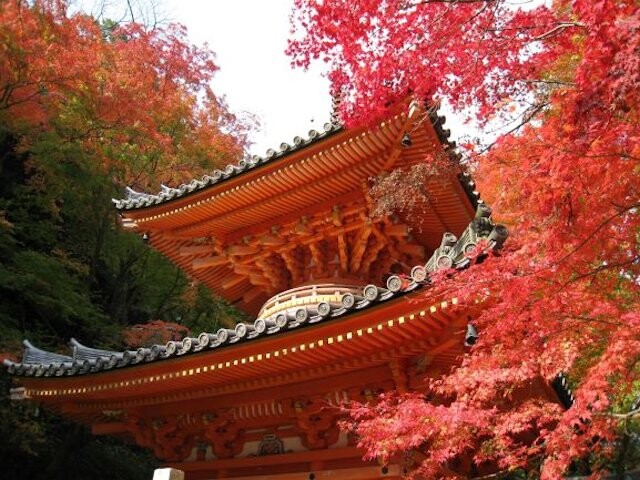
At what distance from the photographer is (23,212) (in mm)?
14688

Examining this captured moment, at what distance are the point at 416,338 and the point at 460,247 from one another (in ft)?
3.24

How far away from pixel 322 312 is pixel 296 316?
339 mm

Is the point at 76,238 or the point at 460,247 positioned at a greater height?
the point at 76,238

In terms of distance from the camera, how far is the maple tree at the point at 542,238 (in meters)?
3.82

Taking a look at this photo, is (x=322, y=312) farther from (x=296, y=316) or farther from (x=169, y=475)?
(x=169, y=475)

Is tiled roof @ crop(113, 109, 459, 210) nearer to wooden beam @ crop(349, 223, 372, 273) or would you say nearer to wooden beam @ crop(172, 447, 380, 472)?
wooden beam @ crop(349, 223, 372, 273)

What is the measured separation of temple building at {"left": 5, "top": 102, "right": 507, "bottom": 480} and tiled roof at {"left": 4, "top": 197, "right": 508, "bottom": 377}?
0.6 inches

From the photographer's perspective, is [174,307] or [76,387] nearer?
[76,387]

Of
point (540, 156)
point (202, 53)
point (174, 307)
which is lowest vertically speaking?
point (540, 156)

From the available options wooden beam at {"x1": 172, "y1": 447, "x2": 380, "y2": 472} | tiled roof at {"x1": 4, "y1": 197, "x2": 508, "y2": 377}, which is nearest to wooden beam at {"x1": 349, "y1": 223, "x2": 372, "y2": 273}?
tiled roof at {"x1": 4, "y1": 197, "x2": 508, "y2": 377}

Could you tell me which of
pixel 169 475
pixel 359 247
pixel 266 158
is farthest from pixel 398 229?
pixel 169 475

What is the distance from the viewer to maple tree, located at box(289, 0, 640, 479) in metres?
3.82

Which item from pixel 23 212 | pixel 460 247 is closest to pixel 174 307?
pixel 23 212

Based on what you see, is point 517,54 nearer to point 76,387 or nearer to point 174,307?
point 76,387
